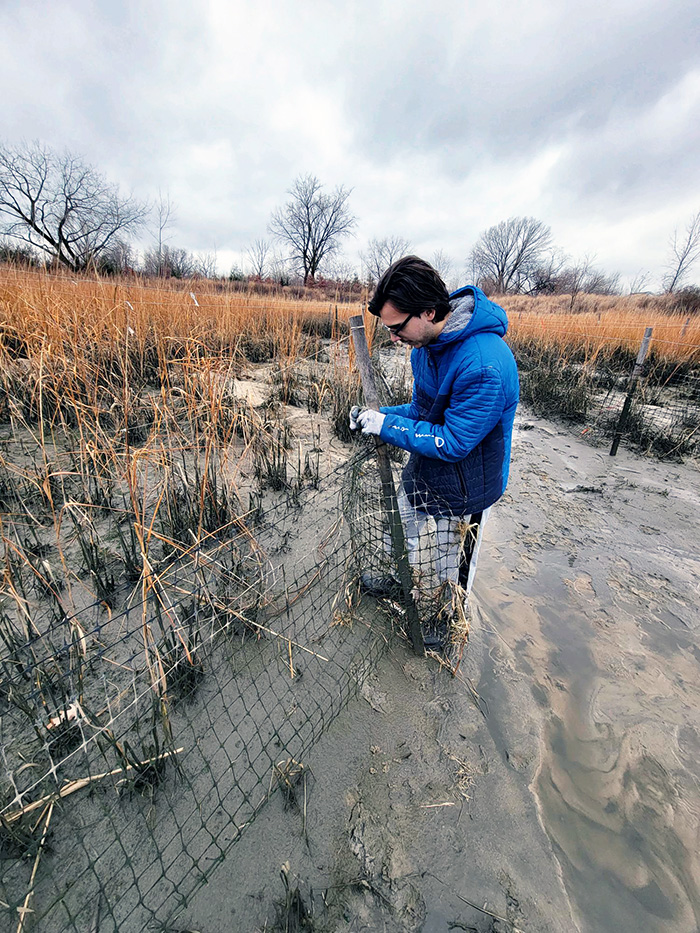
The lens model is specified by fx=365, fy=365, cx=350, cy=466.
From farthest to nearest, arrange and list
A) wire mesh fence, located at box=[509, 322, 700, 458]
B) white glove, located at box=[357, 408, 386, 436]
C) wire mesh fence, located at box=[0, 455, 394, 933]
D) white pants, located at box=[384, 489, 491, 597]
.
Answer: wire mesh fence, located at box=[509, 322, 700, 458], white pants, located at box=[384, 489, 491, 597], white glove, located at box=[357, 408, 386, 436], wire mesh fence, located at box=[0, 455, 394, 933]

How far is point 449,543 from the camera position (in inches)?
66.3

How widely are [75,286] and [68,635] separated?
390 centimetres

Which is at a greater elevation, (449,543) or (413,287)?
(413,287)

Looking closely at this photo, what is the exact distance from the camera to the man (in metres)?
1.31

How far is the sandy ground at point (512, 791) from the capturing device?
1.09 meters

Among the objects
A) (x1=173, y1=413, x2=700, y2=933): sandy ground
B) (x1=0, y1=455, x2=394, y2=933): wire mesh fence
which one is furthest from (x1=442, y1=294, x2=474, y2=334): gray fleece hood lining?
(x1=173, y1=413, x2=700, y2=933): sandy ground

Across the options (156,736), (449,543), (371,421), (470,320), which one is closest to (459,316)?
(470,320)

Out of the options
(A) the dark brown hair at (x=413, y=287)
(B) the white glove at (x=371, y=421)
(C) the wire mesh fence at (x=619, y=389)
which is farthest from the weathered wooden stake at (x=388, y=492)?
(C) the wire mesh fence at (x=619, y=389)

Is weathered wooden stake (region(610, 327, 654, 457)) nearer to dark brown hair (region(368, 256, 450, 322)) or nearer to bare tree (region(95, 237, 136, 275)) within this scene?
dark brown hair (region(368, 256, 450, 322))

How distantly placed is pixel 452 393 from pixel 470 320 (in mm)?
272

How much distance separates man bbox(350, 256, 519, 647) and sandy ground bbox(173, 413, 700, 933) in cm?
76

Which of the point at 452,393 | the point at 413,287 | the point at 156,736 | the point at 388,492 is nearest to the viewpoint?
the point at 156,736

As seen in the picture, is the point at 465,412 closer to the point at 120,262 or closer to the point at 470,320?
the point at 470,320

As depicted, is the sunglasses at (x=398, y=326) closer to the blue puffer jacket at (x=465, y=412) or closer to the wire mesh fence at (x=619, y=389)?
the blue puffer jacket at (x=465, y=412)
